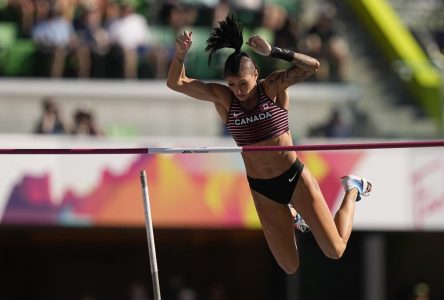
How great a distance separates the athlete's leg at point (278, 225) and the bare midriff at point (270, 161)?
0.70 ft

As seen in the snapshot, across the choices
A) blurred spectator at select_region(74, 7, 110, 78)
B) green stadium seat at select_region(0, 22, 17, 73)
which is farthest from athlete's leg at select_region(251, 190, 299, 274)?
green stadium seat at select_region(0, 22, 17, 73)

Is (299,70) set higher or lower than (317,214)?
higher

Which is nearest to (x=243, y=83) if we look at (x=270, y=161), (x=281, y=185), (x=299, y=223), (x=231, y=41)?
(x=231, y=41)

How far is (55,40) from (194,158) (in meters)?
2.72

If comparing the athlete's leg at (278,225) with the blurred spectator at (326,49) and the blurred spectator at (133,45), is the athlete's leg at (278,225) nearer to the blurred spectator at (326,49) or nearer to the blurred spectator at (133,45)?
the blurred spectator at (133,45)

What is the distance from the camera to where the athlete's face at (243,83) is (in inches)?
411

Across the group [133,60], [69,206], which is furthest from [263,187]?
[133,60]

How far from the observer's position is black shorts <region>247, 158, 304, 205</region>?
10.8 meters

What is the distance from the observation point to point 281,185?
10805 mm

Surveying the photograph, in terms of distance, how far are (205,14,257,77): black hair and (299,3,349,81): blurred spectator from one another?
709 centimetres

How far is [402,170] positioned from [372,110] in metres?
1.55

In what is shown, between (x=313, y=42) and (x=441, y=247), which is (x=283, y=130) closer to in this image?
(x=313, y=42)

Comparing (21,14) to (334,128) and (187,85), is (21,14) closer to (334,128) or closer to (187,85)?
(334,128)

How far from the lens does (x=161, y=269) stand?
19328mm
